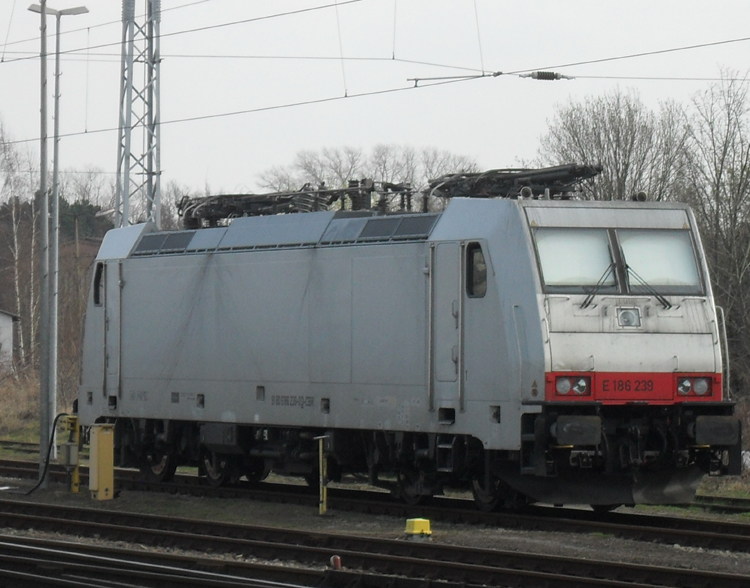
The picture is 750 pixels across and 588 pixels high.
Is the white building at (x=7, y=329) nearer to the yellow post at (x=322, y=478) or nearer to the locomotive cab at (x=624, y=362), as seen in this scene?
the yellow post at (x=322, y=478)

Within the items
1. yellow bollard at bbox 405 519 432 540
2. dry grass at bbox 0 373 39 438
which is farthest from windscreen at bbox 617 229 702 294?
dry grass at bbox 0 373 39 438

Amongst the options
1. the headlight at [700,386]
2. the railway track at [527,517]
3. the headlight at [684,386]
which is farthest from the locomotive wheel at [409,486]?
the headlight at [700,386]

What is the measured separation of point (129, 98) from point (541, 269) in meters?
14.9

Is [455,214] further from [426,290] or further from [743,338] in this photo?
[743,338]

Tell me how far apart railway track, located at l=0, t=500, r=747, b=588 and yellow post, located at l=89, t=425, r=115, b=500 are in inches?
56.8

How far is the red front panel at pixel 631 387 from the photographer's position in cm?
1202

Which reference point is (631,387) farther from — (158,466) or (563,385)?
(158,466)

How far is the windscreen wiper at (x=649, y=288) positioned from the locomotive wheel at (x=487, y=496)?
103 inches

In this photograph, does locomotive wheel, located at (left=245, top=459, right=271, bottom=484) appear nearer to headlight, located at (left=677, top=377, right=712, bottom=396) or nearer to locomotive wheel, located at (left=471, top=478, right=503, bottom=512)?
locomotive wheel, located at (left=471, top=478, right=503, bottom=512)

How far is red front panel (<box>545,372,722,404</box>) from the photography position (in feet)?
39.4

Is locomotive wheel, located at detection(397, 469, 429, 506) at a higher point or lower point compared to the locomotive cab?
lower

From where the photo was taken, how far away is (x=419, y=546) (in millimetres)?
11062

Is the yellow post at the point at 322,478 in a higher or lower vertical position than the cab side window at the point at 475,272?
lower

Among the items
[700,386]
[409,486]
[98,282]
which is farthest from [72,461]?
[700,386]
